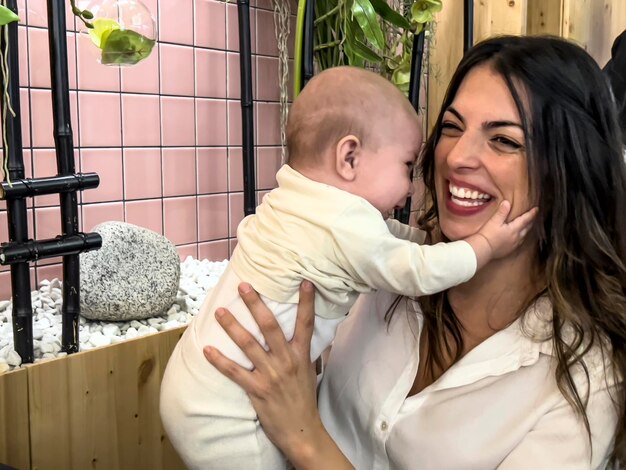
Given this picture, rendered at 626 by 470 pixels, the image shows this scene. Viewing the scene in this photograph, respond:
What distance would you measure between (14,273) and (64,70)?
0.44m

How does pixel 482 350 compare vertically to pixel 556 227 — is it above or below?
below

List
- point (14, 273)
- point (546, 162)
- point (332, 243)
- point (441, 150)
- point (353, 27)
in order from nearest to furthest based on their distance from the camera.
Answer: point (332, 243) < point (546, 162) < point (441, 150) < point (14, 273) < point (353, 27)

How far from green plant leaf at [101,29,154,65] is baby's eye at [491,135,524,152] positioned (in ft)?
2.79

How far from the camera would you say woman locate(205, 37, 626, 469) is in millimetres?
1071

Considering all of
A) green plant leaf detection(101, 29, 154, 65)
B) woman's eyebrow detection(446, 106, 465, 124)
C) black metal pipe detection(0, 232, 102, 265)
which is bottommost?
black metal pipe detection(0, 232, 102, 265)

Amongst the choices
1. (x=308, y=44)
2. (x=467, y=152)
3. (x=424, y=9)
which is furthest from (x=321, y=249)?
(x=424, y=9)

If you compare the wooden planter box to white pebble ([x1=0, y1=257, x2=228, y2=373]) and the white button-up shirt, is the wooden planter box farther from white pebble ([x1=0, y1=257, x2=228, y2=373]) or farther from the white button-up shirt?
the white button-up shirt

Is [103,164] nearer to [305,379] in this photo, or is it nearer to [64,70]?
[64,70]

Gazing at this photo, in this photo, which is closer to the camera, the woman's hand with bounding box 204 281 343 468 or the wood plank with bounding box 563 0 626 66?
the woman's hand with bounding box 204 281 343 468

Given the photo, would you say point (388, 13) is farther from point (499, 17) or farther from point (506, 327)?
point (506, 327)

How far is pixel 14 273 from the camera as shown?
4.57 feet

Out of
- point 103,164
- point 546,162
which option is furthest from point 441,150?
point 103,164

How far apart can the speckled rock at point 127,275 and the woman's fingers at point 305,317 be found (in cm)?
74

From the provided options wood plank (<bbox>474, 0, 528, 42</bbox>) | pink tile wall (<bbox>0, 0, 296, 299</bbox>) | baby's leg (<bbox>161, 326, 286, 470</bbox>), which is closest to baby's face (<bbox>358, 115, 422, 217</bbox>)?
baby's leg (<bbox>161, 326, 286, 470</bbox>)
